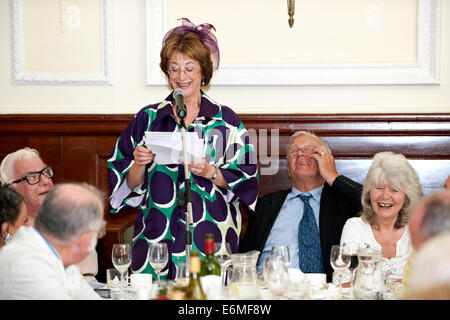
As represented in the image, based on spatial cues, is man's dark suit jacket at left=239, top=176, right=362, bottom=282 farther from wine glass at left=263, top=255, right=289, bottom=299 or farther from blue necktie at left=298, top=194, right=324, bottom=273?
wine glass at left=263, top=255, right=289, bottom=299

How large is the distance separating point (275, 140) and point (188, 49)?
1251 mm

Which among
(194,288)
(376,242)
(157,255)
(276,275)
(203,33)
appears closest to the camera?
(194,288)

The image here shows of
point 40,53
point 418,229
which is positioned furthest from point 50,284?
point 40,53

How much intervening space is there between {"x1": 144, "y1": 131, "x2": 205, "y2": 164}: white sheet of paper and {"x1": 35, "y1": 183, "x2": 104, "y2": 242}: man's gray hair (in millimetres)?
933

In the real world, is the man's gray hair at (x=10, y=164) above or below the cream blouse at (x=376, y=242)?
above

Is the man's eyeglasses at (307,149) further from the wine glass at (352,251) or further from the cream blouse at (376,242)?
the wine glass at (352,251)

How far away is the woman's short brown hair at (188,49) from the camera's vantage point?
3180 millimetres

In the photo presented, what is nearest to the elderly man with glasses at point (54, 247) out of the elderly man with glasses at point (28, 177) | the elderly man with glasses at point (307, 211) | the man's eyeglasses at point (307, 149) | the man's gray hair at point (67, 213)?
the man's gray hair at point (67, 213)

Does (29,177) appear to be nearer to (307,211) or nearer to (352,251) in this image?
(307,211)

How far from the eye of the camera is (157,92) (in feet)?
14.3

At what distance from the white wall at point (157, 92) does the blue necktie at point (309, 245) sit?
102 centimetres

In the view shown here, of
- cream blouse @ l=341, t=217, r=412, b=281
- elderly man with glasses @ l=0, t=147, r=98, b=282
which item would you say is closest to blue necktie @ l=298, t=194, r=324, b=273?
cream blouse @ l=341, t=217, r=412, b=281

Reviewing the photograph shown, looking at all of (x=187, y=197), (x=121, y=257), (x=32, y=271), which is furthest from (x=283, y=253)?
(x=32, y=271)
